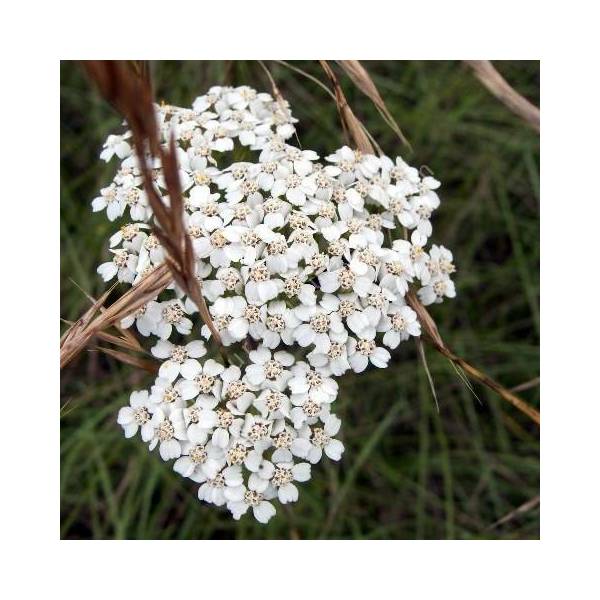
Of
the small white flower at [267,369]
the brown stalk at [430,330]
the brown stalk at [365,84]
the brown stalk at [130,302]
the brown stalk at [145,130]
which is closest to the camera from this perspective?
the brown stalk at [145,130]

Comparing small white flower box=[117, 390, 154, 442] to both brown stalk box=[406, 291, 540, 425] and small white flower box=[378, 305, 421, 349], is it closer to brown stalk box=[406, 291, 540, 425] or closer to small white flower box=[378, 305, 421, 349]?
small white flower box=[378, 305, 421, 349]

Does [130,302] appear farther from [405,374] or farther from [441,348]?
[405,374]

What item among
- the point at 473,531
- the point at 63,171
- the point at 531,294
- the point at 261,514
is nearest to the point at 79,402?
the point at 63,171

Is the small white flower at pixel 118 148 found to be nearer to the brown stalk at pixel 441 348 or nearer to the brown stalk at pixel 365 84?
the brown stalk at pixel 365 84

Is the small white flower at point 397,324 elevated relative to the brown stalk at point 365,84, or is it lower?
lower

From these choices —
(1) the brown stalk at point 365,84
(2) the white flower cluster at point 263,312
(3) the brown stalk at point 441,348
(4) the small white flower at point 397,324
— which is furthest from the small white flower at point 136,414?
(1) the brown stalk at point 365,84

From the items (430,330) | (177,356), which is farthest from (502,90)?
(177,356)
